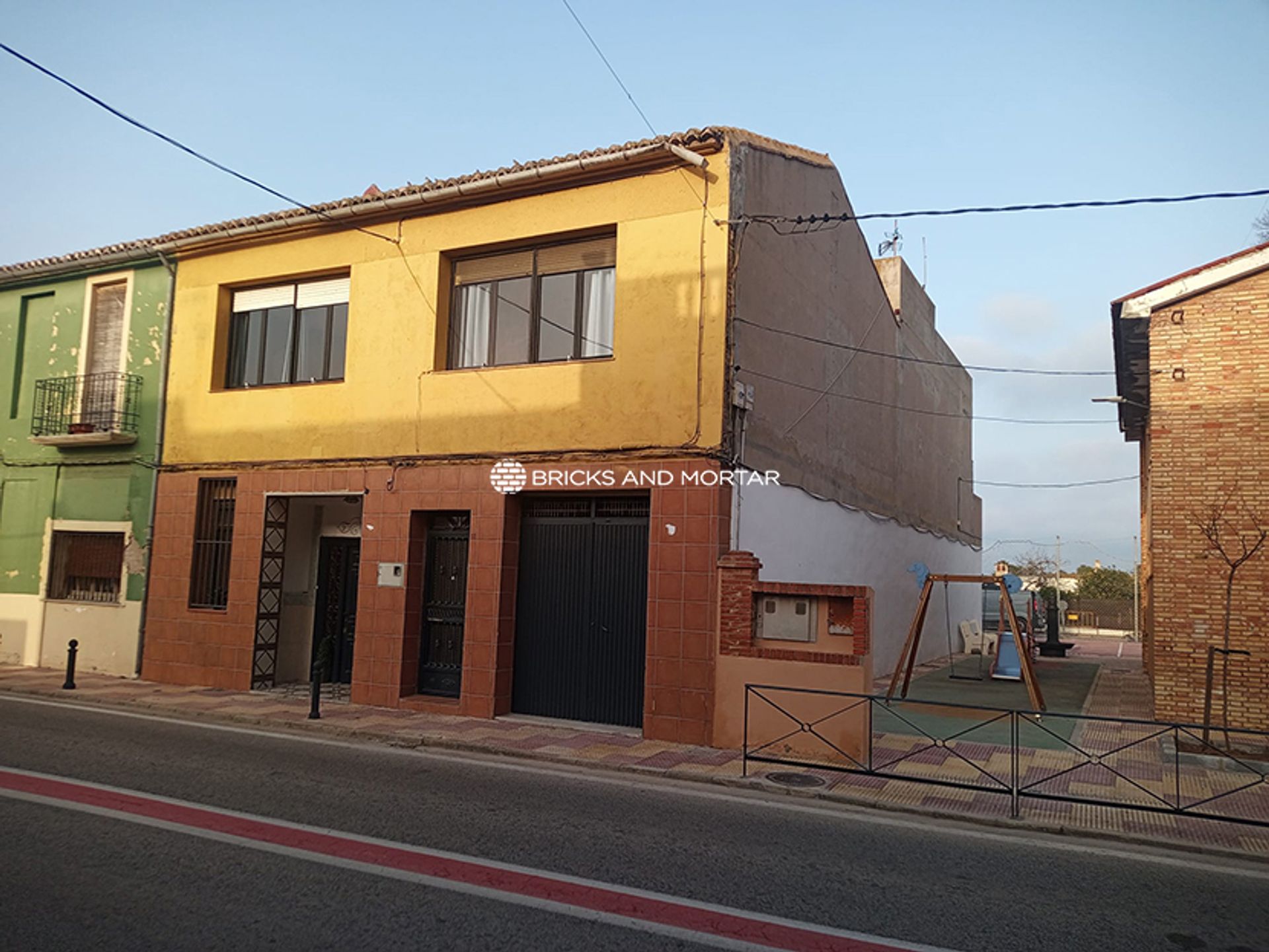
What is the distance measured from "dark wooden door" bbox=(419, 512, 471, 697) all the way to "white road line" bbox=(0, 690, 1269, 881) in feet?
7.06

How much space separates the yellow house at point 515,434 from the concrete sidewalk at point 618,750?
1.90 feet

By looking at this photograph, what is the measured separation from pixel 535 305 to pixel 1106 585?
4542cm

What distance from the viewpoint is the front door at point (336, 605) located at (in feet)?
48.1

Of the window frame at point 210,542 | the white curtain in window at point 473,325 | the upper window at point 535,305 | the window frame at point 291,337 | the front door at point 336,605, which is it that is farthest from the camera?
the front door at point 336,605

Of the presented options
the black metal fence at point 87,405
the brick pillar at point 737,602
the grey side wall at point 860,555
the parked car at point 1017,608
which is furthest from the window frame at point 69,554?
the parked car at point 1017,608

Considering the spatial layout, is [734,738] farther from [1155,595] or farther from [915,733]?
[1155,595]

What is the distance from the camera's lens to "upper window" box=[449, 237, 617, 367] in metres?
12.0

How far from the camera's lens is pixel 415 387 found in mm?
12961

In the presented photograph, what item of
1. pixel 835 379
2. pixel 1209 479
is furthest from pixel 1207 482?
pixel 835 379

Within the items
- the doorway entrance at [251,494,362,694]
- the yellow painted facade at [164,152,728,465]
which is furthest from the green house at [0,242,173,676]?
the doorway entrance at [251,494,362,694]

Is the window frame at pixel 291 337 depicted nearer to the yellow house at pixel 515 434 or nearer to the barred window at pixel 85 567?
the yellow house at pixel 515 434

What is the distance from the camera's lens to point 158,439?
15.3 m

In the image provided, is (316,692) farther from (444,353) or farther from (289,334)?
(289,334)

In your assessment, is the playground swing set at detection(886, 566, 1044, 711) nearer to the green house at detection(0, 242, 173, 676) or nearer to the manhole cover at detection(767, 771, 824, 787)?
the manhole cover at detection(767, 771, 824, 787)
